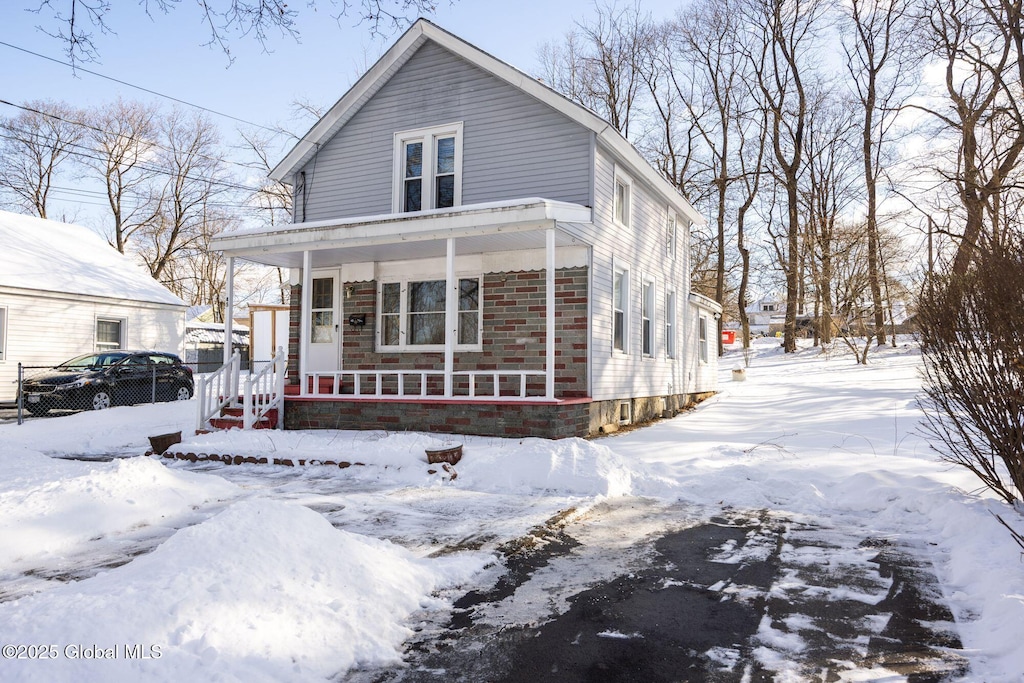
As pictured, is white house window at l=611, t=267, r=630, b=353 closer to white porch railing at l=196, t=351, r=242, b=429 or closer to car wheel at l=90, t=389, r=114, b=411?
white porch railing at l=196, t=351, r=242, b=429

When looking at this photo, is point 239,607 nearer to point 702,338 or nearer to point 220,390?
point 220,390

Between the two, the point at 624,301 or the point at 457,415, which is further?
the point at 624,301

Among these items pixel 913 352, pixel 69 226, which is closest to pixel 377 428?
pixel 69 226

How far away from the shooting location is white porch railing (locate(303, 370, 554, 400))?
11234mm

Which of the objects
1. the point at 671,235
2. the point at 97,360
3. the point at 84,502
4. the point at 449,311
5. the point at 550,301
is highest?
the point at 671,235

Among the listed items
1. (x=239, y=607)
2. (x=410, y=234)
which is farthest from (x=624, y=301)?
(x=239, y=607)

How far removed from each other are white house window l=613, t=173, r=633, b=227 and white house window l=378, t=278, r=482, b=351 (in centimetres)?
330

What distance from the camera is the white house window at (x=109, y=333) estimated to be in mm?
21328

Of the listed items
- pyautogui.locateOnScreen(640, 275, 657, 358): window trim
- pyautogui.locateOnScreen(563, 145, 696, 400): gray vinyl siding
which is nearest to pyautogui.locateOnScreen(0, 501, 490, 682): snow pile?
pyautogui.locateOnScreen(563, 145, 696, 400): gray vinyl siding

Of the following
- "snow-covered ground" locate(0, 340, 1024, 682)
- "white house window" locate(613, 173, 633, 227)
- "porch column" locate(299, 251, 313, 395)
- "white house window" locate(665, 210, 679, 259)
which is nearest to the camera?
"snow-covered ground" locate(0, 340, 1024, 682)

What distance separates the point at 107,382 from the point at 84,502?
12.5 meters

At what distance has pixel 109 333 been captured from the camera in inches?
858

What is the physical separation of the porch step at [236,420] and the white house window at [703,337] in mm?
12199

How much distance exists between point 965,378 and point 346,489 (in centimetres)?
601
